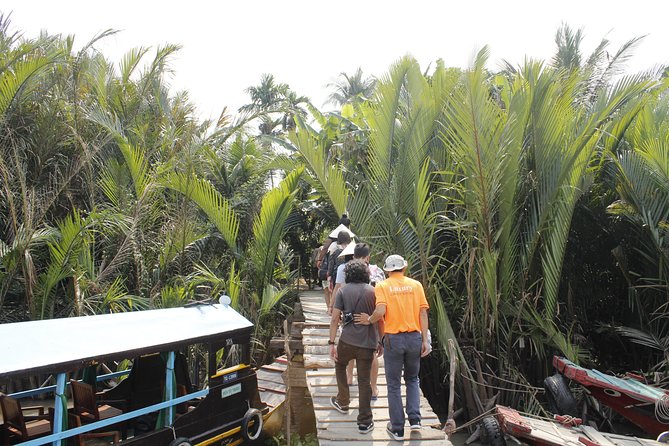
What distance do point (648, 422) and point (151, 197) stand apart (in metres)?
7.93

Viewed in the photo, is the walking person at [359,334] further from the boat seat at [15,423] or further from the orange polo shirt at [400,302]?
the boat seat at [15,423]

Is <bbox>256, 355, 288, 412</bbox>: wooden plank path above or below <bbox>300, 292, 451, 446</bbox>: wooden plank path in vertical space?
below

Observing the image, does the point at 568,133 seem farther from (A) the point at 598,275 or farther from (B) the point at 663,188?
(A) the point at 598,275

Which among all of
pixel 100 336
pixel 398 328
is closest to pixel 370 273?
pixel 398 328

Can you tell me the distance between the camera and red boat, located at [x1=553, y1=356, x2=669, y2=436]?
6.22 m

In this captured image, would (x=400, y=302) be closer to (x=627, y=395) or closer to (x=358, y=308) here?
(x=358, y=308)

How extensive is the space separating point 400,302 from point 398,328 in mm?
215

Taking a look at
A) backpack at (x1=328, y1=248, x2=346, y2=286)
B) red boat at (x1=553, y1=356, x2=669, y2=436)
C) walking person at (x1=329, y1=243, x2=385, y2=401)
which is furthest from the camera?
backpack at (x1=328, y1=248, x2=346, y2=286)

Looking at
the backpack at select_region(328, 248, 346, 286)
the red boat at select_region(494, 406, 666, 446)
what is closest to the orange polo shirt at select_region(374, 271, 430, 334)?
the backpack at select_region(328, 248, 346, 286)

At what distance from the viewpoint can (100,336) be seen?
14.6ft

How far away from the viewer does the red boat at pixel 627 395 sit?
20.4ft

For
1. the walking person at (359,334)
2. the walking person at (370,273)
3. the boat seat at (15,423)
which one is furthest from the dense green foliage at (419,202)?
the boat seat at (15,423)

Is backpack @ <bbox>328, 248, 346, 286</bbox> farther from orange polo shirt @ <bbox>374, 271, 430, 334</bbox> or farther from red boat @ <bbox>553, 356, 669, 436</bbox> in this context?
red boat @ <bbox>553, 356, 669, 436</bbox>

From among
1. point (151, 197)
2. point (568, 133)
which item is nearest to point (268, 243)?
point (151, 197)
